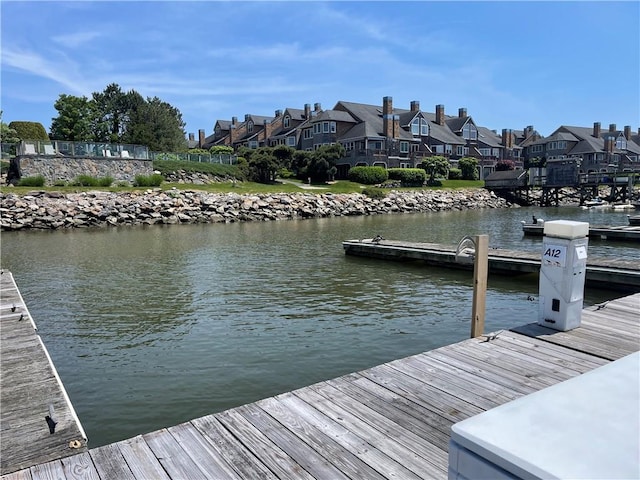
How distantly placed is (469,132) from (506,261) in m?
78.5

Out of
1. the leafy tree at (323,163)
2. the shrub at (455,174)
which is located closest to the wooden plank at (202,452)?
the leafy tree at (323,163)

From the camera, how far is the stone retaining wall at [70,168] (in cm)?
4128

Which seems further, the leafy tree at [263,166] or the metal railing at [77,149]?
the leafy tree at [263,166]

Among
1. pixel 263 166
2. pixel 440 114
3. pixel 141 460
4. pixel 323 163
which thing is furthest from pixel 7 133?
pixel 141 460

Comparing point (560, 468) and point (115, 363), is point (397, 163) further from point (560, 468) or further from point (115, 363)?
point (560, 468)

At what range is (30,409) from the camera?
5.14m

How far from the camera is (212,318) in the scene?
11109 millimetres

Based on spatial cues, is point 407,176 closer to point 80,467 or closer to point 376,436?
point 376,436

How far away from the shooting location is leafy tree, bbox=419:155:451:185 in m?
68.2

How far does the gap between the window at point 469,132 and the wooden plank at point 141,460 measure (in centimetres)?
9035

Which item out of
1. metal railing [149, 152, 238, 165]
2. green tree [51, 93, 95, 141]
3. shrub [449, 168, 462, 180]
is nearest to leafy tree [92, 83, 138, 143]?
green tree [51, 93, 95, 141]

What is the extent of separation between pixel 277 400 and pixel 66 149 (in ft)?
147

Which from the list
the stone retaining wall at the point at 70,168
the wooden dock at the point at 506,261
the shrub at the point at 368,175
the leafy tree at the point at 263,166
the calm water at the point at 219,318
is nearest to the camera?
the calm water at the point at 219,318

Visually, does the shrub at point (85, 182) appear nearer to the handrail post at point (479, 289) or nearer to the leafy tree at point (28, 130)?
the leafy tree at point (28, 130)
